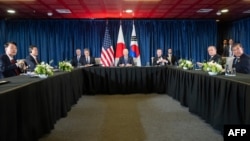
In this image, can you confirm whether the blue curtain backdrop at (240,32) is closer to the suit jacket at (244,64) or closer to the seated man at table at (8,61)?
the suit jacket at (244,64)

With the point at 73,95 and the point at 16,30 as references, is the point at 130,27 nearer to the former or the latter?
the point at 16,30

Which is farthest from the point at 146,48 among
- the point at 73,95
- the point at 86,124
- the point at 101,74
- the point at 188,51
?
the point at 86,124

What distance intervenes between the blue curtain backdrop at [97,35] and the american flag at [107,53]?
3.02 feet

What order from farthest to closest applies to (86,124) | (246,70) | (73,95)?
1. (73,95)
2. (246,70)
3. (86,124)

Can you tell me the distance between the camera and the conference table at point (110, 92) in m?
3.18

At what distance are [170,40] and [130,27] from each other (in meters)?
1.92

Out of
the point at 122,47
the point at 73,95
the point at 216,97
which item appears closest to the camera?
the point at 216,97

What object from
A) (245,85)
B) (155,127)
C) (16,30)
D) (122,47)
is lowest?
(155,127)

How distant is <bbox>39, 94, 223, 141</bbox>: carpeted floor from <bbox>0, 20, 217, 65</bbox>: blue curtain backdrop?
238 inches

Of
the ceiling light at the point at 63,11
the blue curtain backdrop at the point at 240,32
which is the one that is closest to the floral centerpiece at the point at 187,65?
the ceiling light at the point at 63,11

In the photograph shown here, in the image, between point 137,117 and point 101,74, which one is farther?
point 101,74

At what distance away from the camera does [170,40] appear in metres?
12.9

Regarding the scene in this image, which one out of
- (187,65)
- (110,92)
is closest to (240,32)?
(187,65)

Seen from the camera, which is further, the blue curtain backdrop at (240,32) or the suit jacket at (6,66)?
the blue curtain backdrop at (240,32)
